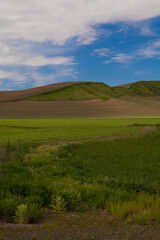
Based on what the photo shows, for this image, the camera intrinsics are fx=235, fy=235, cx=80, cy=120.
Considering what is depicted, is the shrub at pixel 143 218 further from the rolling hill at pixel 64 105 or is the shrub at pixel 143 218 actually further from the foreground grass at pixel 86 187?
the rolling hill at pixel 64 105

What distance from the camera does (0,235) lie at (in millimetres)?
6754

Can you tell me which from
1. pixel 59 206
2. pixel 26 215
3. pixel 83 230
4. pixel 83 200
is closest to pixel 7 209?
pixel 26 215

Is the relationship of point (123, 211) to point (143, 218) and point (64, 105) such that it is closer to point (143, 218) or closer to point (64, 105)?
point (143, 218)

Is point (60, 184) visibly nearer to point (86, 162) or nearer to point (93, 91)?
point (86, 162)

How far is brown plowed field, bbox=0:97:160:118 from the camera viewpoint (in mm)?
124000

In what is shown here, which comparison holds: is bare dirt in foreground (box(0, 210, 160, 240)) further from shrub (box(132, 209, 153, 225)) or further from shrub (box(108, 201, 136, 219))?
shrub (box(108, 201, 136, 219))

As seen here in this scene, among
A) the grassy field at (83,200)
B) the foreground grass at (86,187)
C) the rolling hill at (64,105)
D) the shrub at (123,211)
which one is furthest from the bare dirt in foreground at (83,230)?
the rolling hill at (64,105)

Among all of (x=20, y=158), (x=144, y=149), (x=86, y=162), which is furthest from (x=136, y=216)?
(x=144, y=149)

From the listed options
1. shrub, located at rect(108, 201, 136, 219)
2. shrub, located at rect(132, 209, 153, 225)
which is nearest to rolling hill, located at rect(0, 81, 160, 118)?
shrub, located at rect(108, 201, 136, 219)

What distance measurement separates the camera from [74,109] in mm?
138000

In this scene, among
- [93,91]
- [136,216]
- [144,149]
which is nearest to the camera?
[136,216]

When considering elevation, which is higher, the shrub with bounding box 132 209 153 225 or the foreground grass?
the shrub with bounding box 132 209 153 225

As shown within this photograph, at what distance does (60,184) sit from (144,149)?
613 inches

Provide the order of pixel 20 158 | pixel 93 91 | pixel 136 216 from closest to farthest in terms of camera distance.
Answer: pixel 136 216
pixel 20 158
pixel 93 91
